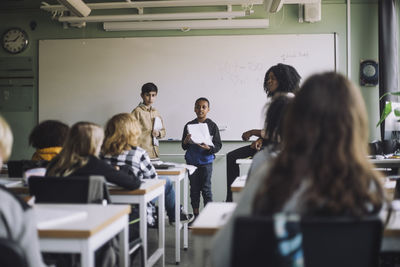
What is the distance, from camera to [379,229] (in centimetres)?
105

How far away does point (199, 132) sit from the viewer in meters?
4.56

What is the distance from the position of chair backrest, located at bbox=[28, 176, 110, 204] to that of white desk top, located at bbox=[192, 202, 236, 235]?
1.89 feet

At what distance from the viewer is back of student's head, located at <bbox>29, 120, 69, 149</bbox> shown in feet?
9.35

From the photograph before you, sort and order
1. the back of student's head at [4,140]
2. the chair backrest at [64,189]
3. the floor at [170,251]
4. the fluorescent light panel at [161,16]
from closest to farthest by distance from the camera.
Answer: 1. the back of student's head at [4,140]
2. the chair backrest at [64,189]
3. the floor at [170,251]
4. the fluorescent light panel at [161,16]

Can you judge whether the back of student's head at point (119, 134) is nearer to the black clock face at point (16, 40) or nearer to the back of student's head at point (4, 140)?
the back of student's head at point (4, 140)

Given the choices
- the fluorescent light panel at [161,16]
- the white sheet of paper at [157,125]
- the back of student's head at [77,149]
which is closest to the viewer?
the back of student's head at [77,149]

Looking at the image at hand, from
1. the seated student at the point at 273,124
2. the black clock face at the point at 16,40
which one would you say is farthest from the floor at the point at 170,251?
the black clock face at the point at 16,40

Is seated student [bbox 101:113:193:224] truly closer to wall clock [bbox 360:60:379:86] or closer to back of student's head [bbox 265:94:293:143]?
back of student's head [bbox 265:94:293:143]

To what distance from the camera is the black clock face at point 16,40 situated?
18.5ft

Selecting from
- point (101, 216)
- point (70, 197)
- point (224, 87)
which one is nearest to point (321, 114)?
point (101, 216)

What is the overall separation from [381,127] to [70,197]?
4023 millimetres

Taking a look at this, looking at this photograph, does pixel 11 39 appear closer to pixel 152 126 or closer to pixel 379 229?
pixel 152 126

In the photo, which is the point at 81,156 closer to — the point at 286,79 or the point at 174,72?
the point at 286,79

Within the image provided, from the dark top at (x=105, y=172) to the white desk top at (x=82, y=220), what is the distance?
44 centimetres
